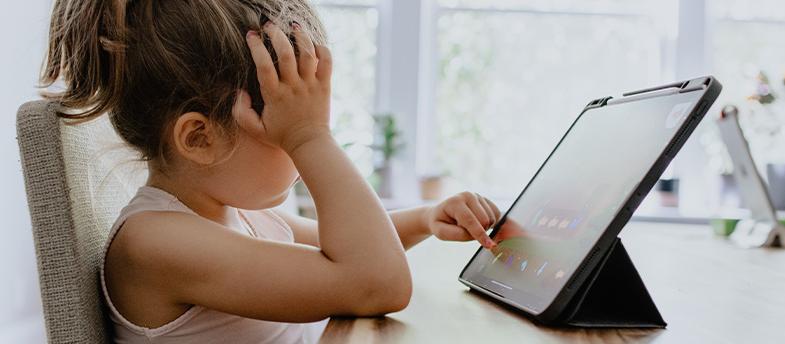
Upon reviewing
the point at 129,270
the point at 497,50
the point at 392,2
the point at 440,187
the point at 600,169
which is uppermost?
the point at 600,169

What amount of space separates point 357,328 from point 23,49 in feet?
5.78

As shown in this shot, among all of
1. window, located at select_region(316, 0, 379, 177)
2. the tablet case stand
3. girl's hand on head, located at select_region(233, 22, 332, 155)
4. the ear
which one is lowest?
window, located at select_region(316, 0, 379, 177)

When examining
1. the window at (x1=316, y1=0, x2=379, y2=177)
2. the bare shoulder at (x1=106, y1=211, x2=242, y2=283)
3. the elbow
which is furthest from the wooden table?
the window at (x1=316, y1=0, x2=379, y2=177)

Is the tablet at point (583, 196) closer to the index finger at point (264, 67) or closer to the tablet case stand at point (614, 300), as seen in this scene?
the tablet case stand at point (614, 300)

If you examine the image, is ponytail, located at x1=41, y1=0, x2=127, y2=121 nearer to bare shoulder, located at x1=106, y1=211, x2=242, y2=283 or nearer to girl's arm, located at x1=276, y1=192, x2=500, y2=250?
bare shoulder, located at x1=106, y1=211, x2=242, y2=283

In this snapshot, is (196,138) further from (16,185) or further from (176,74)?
(16,185)

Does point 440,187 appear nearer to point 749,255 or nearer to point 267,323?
point 749,255

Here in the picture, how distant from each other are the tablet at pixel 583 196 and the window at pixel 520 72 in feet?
7.35

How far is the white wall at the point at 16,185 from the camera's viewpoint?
6.61 ft

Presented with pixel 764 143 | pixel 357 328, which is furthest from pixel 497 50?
pixel 357 328

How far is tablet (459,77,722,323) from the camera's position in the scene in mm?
680

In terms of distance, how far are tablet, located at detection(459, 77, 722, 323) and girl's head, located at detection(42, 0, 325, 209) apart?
27 cm

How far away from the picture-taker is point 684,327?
0.70m

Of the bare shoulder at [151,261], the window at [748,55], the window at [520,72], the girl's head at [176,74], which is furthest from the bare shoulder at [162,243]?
the window at [748,55]
